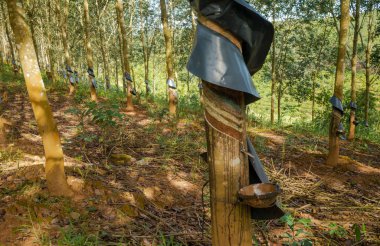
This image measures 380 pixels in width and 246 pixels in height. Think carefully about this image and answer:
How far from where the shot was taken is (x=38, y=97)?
323cm

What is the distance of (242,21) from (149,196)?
Answer: 3.26 metres

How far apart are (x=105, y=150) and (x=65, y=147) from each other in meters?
0.95

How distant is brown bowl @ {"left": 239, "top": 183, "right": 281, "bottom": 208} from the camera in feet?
4.19

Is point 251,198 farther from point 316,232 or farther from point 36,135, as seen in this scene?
point 36,135

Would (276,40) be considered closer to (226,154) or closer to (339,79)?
(339,79)

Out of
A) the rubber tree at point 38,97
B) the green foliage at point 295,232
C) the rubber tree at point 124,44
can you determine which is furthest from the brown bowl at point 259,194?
the rubber tree at point 124,44

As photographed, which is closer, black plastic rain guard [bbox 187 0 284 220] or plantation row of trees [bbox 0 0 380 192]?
black plastic rain guard [bbox 187 0 284 220]

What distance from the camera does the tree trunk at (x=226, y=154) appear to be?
1.35 m

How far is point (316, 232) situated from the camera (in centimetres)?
350

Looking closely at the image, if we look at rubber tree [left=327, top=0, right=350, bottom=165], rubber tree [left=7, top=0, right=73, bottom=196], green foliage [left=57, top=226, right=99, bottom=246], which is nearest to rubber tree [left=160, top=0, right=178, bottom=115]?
rubber tree [left=327, top=0, right=350, bottom=165]

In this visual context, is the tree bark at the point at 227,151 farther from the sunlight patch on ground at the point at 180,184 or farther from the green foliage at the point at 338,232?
the sunlight patch on ground at the point at 180,184

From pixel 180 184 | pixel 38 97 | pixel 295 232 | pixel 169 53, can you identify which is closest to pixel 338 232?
pixel 295 232

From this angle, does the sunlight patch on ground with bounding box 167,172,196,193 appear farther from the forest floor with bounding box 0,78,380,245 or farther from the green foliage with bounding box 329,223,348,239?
the green foliage with bounding box 329,223,348,239

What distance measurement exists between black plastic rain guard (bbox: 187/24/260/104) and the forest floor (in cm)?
80
